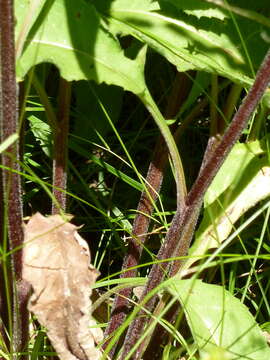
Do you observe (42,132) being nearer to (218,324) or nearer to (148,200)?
(148,200)

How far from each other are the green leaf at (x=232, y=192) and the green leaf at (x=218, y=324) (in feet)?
0.22

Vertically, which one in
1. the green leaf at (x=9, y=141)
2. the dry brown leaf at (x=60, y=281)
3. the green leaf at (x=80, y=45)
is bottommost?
the dry brown leaf at (x=60, y=281)

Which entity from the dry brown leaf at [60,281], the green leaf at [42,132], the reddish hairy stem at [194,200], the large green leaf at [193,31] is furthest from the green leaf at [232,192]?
the green leaf at [42,132]

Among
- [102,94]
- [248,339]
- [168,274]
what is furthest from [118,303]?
[102,94]

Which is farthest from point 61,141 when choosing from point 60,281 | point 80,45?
point 60,281

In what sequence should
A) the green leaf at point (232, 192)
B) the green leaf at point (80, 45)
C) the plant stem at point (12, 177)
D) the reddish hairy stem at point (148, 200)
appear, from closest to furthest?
1. the plant stem at point (12, 177)
2. the green leaf at point (80, 45)
3. the green leaf at point (232, 192)
4. the reddish hairy stem at point (148, 200)

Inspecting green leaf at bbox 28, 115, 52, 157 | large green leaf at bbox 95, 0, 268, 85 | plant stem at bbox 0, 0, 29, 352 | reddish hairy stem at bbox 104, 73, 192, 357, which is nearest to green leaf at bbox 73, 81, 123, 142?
green leaf at bbox 28, 115, 52, 157

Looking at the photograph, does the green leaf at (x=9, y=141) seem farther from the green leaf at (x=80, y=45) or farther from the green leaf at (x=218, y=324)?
the green leaf at (x=218, y=324)

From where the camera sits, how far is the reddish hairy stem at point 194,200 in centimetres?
79

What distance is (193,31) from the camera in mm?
956

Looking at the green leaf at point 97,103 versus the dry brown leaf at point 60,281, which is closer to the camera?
the dry brown leaf at point 60,281

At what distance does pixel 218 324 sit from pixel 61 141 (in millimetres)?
358

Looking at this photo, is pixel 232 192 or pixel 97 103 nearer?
pixel 232 192

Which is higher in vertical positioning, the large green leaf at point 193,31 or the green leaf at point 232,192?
the large green leaf at point 193,31
